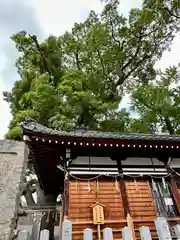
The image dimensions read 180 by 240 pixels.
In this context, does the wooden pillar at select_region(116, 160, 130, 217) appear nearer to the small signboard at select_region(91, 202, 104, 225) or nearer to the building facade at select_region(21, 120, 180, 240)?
the building facade at select_region(21, 120, 180, 240)

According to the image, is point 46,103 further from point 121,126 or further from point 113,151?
point 113,151

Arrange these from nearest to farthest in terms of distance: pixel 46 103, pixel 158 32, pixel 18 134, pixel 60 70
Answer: pixel 18 134 → pixel 46 103 → pixel 60 70 → pixel 158 32

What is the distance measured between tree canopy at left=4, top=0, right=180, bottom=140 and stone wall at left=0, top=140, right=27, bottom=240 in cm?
361

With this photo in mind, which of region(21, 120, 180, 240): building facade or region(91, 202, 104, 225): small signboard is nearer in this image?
region(91, 202, 104, 225): small signboard

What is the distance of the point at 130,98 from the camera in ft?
69.5

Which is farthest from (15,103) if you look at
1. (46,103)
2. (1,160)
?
(1,160)

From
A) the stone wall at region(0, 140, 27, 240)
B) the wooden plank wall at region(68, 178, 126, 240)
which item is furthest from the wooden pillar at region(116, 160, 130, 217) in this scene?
the stone wall at region(0, 140, 27, 240)

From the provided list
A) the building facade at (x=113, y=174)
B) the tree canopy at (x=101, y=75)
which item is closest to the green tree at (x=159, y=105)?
the tree canopy at (x=101, y=75)

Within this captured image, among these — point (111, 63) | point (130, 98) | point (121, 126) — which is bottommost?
point (121, 126)

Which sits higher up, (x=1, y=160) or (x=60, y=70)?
(x=60, y=70)

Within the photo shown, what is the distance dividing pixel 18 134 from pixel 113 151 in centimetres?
678

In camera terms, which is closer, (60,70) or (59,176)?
(59,176)

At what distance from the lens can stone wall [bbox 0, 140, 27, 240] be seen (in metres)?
7.67

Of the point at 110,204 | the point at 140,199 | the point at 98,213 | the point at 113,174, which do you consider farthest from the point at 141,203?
the point at 98,213
